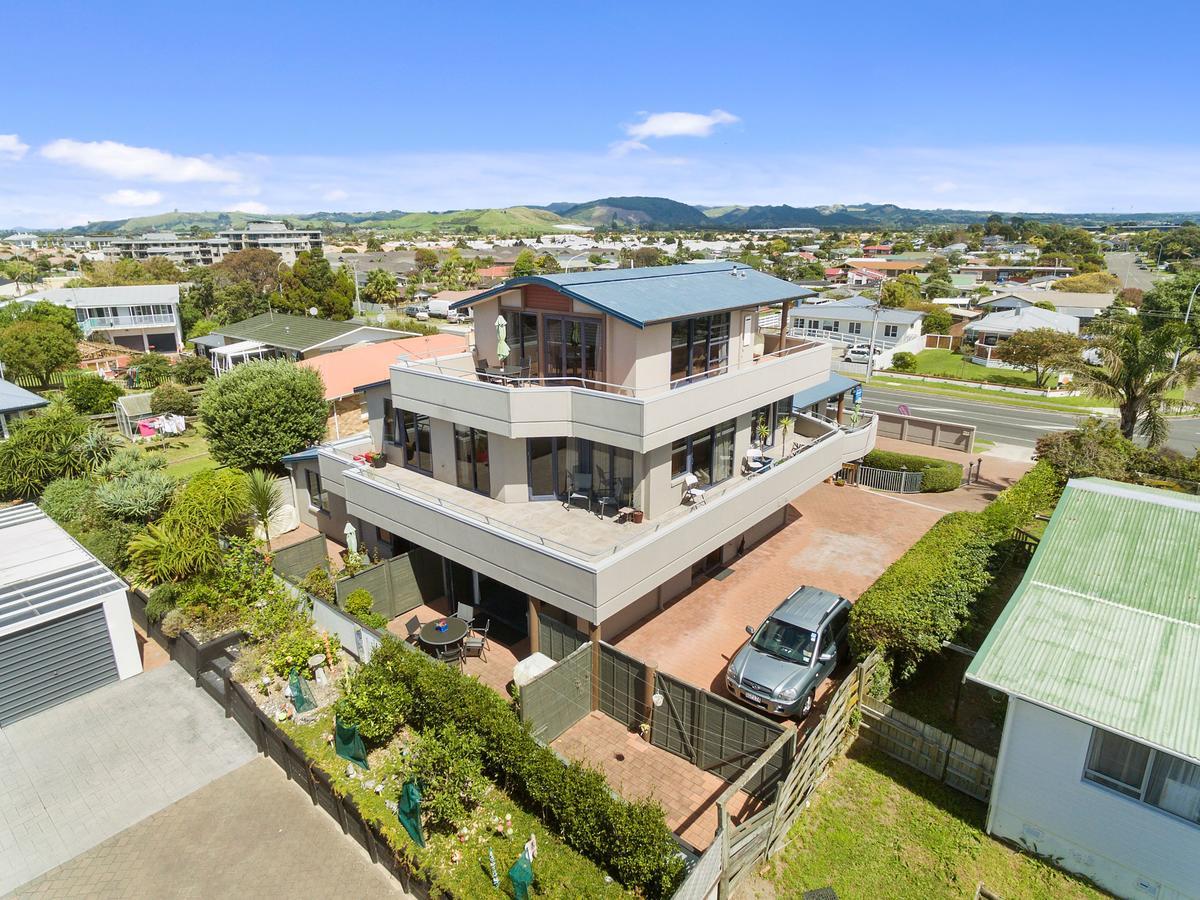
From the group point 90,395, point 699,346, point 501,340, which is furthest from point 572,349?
point 90,395

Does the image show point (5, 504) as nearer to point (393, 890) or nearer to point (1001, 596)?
point (393, 890)

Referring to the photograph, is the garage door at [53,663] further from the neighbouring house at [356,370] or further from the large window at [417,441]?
the neighbouring house at [356,370]

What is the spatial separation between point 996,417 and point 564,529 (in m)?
39.6

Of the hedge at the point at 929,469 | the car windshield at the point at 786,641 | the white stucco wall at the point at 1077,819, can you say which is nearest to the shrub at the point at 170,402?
the car windshield at the point at 786,641

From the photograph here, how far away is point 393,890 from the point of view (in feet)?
39.8

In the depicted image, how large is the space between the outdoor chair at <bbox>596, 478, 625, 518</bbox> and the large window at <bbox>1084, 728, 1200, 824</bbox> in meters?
11.7

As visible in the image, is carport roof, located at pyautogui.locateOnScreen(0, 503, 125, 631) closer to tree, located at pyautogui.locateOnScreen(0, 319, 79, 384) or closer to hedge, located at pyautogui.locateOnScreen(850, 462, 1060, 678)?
hedge, located at pyautogui.locateOnScreen(850, 462, 1060, 678)

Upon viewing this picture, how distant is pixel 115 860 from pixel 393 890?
5788 millimetres

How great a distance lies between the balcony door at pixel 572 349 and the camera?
19688 millimetres

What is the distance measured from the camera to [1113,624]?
40.6 ft

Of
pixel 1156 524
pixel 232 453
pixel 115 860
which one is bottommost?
pixel 115 860

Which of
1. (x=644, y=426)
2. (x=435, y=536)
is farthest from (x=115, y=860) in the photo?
(x=644, y=426)

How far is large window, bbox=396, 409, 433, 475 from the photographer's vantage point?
2264 centimetres

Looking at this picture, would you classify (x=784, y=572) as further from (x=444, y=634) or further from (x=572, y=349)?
(x=444, y=634)
